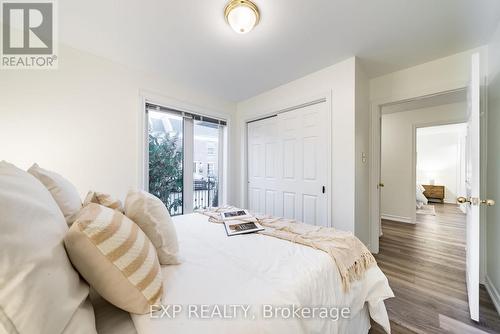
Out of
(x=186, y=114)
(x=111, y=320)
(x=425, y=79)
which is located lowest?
(x=111, y=320)

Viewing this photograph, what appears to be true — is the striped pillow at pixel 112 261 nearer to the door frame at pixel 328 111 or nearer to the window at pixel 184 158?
the window at pixel 184 158

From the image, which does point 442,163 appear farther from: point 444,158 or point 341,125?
point 341,125

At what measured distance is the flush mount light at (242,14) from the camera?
1464mm

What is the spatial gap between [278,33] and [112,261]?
6.82 feet

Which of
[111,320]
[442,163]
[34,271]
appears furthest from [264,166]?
[442,163]

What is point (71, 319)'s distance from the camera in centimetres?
57

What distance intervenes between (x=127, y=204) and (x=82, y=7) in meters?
1.64

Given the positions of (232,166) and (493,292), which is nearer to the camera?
(493,292)

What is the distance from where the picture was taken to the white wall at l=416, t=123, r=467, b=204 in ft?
20.5

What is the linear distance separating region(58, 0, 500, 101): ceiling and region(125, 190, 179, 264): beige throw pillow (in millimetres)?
1498

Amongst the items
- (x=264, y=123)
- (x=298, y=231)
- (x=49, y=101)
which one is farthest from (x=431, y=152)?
(x=49, y=101)

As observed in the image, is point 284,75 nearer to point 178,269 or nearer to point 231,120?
point 231,120

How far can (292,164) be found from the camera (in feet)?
9.57

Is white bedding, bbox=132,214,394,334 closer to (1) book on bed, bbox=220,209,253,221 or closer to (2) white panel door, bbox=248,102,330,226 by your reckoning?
(1) book on bed, bbox=220,209,253,221
